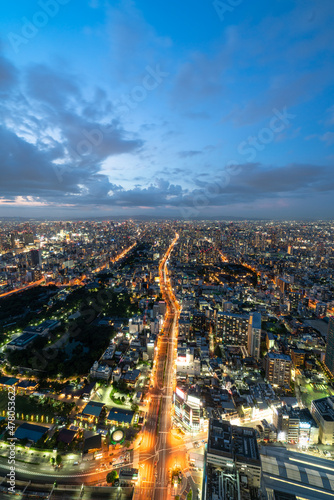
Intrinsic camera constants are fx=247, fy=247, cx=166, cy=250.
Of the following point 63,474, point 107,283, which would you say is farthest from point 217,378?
point 107,283

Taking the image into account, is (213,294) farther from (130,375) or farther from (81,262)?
(81,262)

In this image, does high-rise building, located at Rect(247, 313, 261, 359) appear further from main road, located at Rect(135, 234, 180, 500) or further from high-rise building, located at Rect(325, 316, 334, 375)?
main road, located at Rect(135, 234, 180, 500)

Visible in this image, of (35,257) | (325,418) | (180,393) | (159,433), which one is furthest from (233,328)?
(35,257)

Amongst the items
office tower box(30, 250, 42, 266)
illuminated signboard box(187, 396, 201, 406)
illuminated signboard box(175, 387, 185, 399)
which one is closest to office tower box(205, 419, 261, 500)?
illuminated signboard box(187, 396, 201, 406)

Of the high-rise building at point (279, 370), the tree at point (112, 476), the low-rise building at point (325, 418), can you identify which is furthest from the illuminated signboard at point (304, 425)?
the tree at point (112, 476)

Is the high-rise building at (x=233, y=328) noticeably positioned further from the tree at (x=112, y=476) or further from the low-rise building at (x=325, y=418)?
the tree at (x=112, y=476)
